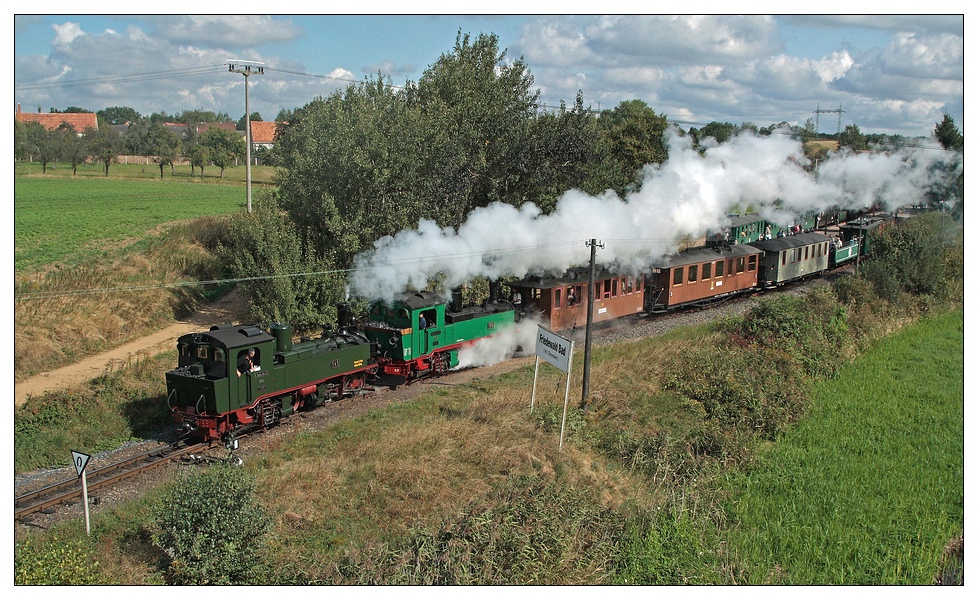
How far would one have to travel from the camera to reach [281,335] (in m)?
16.1

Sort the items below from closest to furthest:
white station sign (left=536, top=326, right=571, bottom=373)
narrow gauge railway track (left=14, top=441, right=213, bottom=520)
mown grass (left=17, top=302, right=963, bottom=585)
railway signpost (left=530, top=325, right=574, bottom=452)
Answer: mown grass (left=17, top=302, right=963, bottom=585) → narrow gauge railway track (left=14, top=441, right=213, bottom=520) → railway signpost (left=530, top=325, right=574, bottom=452) → white station sign (left=536, top=326, right=571, bottom=373)

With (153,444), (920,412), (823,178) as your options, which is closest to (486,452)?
(153,444)

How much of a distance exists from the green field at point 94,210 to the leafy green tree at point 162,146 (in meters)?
5.63

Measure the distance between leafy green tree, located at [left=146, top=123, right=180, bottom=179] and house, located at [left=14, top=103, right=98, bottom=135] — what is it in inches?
220

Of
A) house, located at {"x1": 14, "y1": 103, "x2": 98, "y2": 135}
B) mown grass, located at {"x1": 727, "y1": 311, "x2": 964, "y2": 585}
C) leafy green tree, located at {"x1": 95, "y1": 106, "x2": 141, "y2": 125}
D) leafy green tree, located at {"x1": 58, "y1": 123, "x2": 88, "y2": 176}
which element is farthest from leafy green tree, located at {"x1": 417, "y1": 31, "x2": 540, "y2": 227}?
leafy green tree, located at {"x1": 95, "y1": 106, "x2": 141, "y2": 125}

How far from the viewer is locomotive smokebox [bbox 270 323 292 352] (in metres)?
16.0

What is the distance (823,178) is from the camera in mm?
34562

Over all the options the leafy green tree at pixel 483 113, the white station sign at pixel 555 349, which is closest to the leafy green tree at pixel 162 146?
the leafy green tree at pixel 483 113

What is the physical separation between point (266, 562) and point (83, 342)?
15591mm

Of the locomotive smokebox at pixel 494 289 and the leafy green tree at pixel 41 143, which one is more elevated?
the leafy green tree at pixel 41 143

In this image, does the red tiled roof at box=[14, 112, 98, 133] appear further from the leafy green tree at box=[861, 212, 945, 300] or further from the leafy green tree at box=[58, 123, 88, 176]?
the leafy green tree at box=[861, 212, 945, 300]

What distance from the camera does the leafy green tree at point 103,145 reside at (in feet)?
222

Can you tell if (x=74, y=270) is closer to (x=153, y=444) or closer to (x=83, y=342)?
(x=83, y=342)

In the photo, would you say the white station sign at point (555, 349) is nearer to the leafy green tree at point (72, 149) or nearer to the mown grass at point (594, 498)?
the mown grass at point (594, 498)
